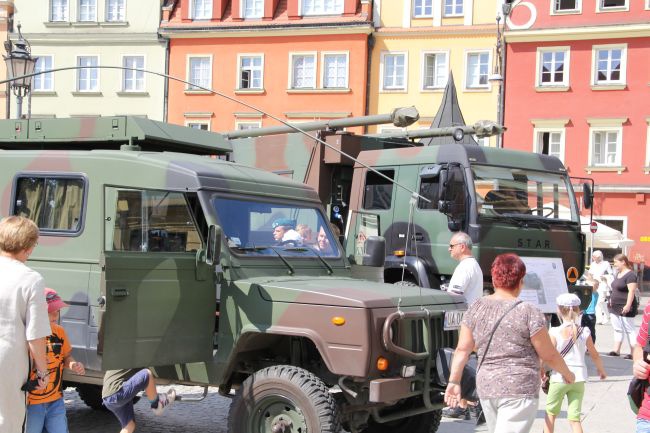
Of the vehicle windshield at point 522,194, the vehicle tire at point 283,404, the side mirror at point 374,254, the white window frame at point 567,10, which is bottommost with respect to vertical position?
the vehicle tire at point 283,404

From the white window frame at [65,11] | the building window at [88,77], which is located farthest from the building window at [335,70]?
the white window frame at [65,11]

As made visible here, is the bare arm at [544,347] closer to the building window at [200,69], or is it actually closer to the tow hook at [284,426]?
the tow hook at [284,426]

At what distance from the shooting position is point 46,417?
5684 millimetres

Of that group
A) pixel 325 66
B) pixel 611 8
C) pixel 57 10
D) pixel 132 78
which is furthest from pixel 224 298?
pixel 57 10

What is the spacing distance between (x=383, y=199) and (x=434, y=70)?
24082mm

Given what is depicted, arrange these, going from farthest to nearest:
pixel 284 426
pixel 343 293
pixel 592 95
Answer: pixel 592 95 < pixel 343 293 < pixel 284 426

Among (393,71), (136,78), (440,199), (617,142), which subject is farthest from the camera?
(136,78)

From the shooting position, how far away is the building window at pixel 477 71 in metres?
35.1

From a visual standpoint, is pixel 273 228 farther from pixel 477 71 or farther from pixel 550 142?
pixel 477 71

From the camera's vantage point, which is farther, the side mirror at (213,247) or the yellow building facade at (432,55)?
the yellow building facade at (432,55)

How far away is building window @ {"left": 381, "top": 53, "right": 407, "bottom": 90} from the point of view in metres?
36.0

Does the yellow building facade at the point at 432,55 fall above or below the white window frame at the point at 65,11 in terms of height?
below

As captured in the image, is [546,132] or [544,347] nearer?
[544,347]

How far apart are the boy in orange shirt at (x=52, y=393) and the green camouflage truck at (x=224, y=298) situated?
0.41 metres
